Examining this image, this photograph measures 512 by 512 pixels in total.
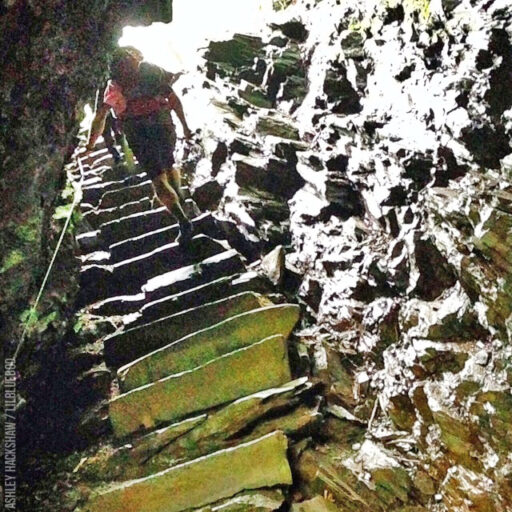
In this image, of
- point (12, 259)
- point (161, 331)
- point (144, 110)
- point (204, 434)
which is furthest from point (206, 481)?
point (144, 110)

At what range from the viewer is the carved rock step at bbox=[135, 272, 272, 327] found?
6090mm

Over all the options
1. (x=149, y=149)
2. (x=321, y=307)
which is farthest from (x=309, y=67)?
(x=321, y=307)

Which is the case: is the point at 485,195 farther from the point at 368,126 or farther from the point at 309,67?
the point at 309,67

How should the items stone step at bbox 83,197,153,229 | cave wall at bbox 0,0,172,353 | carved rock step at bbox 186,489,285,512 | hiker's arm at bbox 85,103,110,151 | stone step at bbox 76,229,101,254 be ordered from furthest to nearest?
stone step at bbox 83,197,153,229
stone step at bbox 76,229,101,254
hiker's arm at bbox 85,103,110,151
carved rock step at bbox 186,489,285,512
cave wall at bbox 0,0,172,353

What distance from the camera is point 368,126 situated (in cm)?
653

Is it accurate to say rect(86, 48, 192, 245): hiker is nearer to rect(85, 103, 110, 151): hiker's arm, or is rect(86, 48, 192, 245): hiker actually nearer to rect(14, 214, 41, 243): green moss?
rect(85, 103, 110, 151): hiker's arm

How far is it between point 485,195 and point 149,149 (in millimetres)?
3868

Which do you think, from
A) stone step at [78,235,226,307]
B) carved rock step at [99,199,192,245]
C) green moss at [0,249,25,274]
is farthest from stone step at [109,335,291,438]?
carved rock step at [99,199,192,245]

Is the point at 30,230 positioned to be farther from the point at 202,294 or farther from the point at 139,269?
the point at 139,269

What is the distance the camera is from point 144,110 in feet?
19.6

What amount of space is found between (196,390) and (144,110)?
3304mm

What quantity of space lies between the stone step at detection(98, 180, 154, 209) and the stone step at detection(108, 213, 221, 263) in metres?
1.36

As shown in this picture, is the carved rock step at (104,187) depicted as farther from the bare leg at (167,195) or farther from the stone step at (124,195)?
the bare leg at (167,195)

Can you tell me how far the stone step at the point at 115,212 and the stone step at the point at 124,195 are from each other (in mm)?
240
